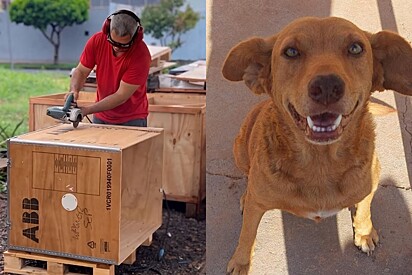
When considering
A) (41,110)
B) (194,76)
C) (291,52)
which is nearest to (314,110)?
(291,52)

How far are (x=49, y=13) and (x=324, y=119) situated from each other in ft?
124

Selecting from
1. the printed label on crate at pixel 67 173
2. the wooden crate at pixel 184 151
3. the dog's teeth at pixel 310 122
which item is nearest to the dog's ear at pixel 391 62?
the dog's teeth at pixel 310 122

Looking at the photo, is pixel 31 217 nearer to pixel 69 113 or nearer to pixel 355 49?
pixel 69 113

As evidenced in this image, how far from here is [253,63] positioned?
296 cm

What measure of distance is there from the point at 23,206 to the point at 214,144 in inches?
56.7

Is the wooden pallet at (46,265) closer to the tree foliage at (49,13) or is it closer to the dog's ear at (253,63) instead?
the dog's ear at (253,63)

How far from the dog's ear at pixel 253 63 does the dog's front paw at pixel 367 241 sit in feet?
4.24

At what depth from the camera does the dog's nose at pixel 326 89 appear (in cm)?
232

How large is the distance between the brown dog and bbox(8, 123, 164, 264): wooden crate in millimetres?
962

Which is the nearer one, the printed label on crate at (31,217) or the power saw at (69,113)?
the printed label on crate at (31,217)

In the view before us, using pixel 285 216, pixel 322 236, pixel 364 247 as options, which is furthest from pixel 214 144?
pixel 364 247

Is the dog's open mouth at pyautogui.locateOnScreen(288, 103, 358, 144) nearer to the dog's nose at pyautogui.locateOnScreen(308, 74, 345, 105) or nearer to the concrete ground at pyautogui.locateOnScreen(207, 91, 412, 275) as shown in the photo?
the dog's nose at pyautogui.locateOnScreen(308, 74, 345, 105)

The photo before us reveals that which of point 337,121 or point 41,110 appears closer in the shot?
point 337,121

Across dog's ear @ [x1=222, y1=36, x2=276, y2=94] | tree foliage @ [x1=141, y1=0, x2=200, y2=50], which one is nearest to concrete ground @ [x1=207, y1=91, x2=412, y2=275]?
dog's ear @ [x1=222, y1=36, x2=276, y2=94]
